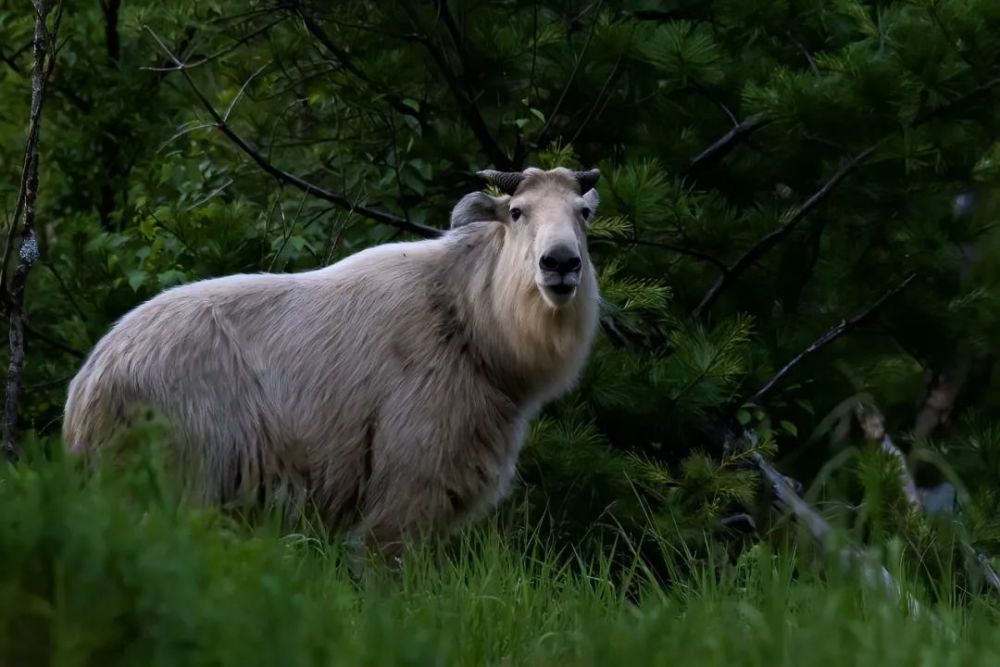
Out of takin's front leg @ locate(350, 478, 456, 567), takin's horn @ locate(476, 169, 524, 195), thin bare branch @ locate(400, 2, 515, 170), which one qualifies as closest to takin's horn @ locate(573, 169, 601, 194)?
takin's horn @ locate(476, 169, 524, 195)

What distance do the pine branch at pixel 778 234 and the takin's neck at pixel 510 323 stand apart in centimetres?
149

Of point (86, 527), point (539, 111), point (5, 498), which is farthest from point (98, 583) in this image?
point (539, 111)

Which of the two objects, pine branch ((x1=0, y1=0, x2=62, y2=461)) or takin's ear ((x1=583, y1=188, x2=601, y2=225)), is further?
takin's ear ((x1=583, y1=188, x2=601, y2=225))

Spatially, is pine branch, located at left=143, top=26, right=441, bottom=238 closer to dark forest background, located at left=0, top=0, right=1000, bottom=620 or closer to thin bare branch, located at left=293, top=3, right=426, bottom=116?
dark forest background, located at left=0, top=0, right=1000, bottom=620

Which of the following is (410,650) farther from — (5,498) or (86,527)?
(5,498)

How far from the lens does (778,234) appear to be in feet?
25.4

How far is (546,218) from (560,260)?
28 centimetres

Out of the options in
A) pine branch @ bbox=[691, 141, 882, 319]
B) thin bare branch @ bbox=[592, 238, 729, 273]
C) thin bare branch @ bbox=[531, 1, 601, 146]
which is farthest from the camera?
thin bare branch @ bbox=[531, 1, 601, 146]

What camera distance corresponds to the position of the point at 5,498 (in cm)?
371

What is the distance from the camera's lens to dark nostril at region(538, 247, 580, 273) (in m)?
6.02

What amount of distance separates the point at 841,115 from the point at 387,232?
2425mm

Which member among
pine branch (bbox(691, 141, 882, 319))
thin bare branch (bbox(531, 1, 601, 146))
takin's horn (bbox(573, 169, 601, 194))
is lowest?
pine branch (bbox(691, 141, 882, 319))

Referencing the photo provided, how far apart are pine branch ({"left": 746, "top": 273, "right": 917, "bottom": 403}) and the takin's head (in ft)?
5.42

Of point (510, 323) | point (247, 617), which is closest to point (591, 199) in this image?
point (510, 323)
